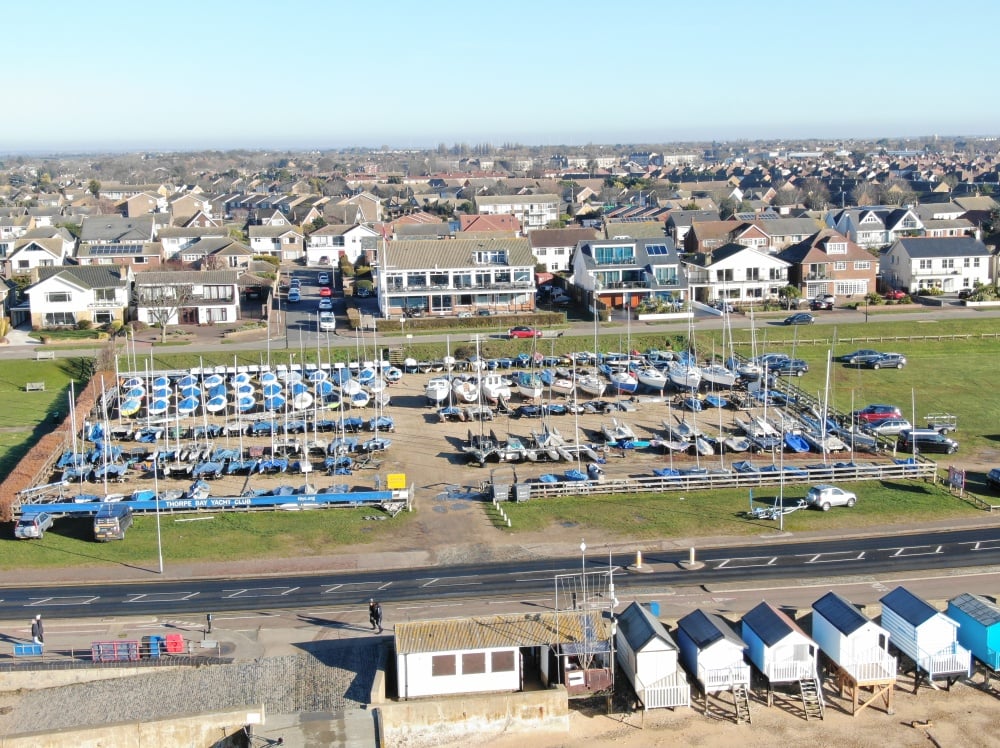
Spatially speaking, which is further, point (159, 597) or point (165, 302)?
point (165, 302)

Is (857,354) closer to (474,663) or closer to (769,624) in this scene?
(769,624)

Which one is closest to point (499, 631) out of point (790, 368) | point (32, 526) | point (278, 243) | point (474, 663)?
point (474, 663)

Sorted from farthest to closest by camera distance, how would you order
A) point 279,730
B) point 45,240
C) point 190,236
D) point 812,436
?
1. point 190,236
2. point 45,240
3. point 812,436
4. point 279,730

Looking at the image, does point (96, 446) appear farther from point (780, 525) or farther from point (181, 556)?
point (780, 525)

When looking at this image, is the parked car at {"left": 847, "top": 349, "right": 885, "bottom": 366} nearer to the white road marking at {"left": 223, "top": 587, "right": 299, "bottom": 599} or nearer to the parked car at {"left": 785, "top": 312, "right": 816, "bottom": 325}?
the parked car at {"left": 785, "top": 312, "right": 816, "bottom": 325}

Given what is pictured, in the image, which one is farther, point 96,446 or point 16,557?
point 96,446

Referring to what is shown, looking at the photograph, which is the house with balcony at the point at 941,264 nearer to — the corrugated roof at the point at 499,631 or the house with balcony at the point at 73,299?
the house with balcony at the point at 73,299

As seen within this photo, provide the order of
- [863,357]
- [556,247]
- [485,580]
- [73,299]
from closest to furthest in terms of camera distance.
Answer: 1. [485,580]
2. [863,357]
3. [73,299]
4. [556,247]

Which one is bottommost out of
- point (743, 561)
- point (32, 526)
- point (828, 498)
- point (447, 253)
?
point (743, 561)

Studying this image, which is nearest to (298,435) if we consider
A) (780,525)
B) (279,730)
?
(780,525)
